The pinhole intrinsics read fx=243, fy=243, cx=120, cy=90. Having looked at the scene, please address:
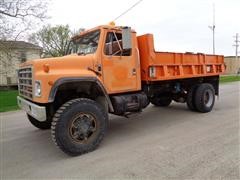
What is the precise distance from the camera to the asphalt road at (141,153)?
362cm

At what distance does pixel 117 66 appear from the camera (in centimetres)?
534

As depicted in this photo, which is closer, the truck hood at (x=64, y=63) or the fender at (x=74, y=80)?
the fender at (x=74, y=80)

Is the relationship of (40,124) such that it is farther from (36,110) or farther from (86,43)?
(86,43)

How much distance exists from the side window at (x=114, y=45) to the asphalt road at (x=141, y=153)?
6.11ft

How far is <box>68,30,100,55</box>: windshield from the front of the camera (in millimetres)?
5352

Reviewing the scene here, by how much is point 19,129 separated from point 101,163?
3427mm

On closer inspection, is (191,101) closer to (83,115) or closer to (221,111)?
(221,111)

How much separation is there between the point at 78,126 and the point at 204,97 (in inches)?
181

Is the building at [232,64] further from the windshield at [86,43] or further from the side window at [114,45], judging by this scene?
the side window at [114,45]

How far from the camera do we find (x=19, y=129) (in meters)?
6.47

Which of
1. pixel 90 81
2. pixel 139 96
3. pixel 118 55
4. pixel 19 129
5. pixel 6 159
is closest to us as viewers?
pixel 6 159

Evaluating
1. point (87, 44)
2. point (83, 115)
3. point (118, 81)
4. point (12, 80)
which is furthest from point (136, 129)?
point (12, 80)

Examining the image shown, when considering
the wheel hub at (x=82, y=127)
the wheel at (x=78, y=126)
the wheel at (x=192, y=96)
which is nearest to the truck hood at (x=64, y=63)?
the wheel at (x=78, y=126)

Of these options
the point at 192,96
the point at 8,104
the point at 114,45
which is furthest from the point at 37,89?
the point at 8,104
